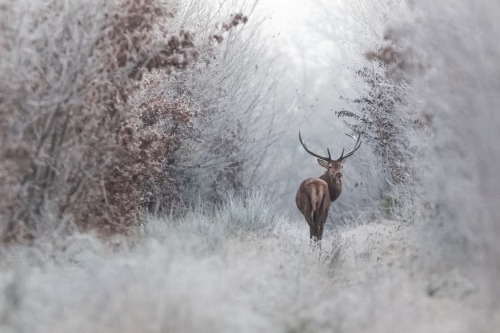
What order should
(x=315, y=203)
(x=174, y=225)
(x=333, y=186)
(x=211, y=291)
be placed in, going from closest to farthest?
(x=211, y=291)
(x=174, y=225)
(x=315, y=203)
(x=333, y=186)

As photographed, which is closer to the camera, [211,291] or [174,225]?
[211,291]

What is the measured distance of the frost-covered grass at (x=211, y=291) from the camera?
18.7ft

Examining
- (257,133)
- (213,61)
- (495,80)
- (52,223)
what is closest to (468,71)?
(495,80)

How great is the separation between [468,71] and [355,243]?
4.09 m

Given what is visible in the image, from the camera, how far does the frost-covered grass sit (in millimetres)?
5703

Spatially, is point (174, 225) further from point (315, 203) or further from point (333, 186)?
point (333, 186)

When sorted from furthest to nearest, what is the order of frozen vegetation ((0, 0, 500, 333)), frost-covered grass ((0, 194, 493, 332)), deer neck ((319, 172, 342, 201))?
deer neck ((319, 172, 342, 201))
frozen vegetation ((0, 0, 500, 333))
frost-covered grass ((0, 194, 493, 332))

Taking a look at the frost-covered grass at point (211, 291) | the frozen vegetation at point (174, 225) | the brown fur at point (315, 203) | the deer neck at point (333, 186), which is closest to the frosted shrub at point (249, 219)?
the frozen vegetation at point (174, 225)

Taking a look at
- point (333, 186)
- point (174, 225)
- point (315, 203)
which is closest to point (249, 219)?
point (315, 203)

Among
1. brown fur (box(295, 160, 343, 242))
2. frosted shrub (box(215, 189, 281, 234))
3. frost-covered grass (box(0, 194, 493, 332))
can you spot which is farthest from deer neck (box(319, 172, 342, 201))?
frost-covered grass (box(0, 194, 493, 332))

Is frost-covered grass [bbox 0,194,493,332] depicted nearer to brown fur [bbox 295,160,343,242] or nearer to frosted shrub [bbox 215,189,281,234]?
frosted shrub [bbox 215,189,281,234]

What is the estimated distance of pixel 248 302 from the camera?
20.2 feet

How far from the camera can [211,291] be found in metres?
6.01

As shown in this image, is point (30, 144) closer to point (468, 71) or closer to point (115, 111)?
point (115, 111)
